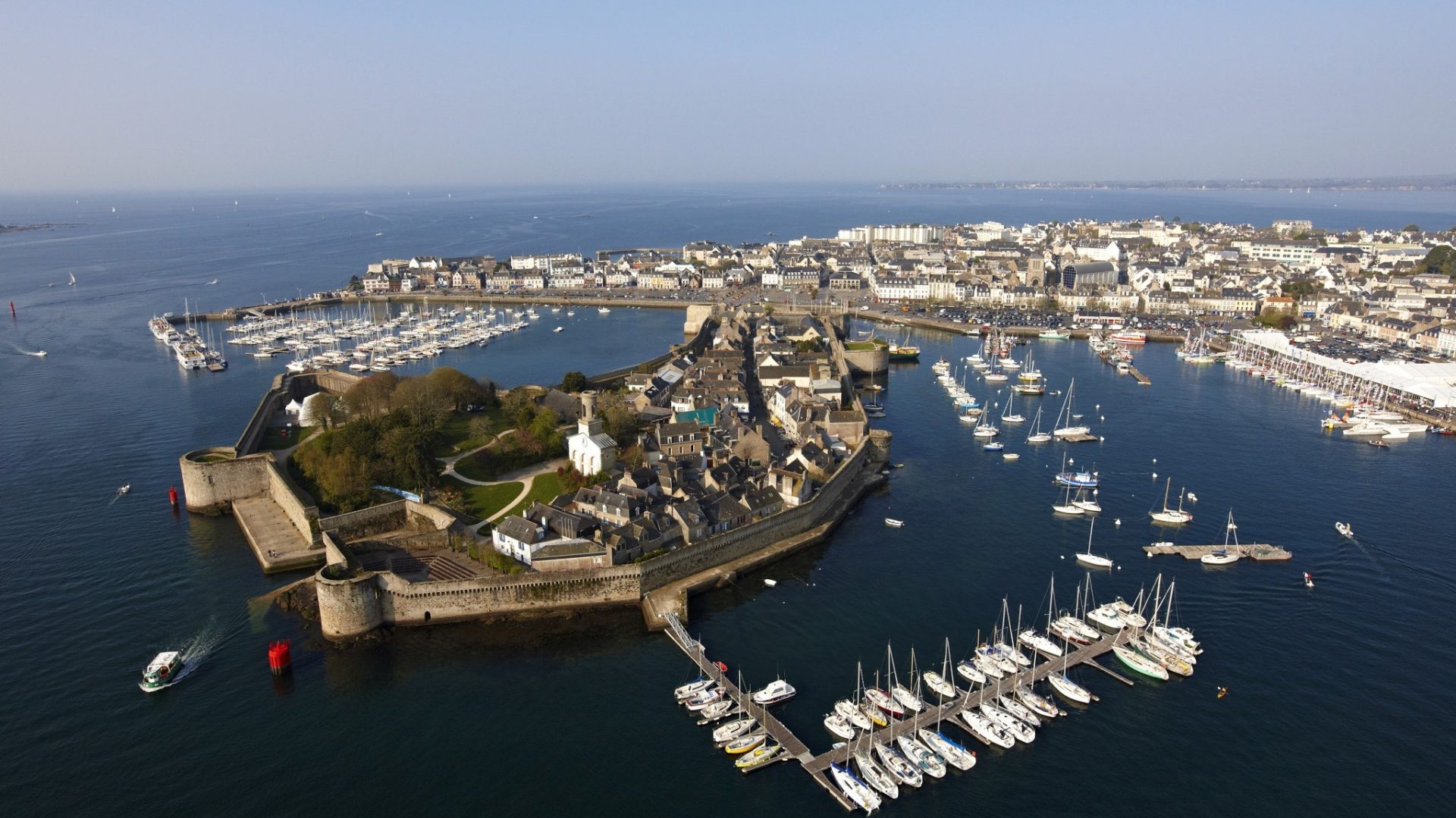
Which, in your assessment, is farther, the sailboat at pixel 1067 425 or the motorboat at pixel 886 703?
the sailboat at pixel 1067 425

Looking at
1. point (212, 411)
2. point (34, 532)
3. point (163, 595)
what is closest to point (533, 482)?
point (163, 595)

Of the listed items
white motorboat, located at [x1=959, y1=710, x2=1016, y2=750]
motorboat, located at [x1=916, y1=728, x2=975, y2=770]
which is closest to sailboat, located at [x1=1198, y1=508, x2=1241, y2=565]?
white motorboat, located at [x1=959, y1=710, x2=1016, y2=750]

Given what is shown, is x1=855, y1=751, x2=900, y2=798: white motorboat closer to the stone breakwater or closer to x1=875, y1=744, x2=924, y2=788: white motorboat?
x1=875, y1=744, x2=924, y2=788: white motorboat

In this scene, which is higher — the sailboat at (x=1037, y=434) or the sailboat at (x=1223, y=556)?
the sailboat at (x=1037, y=434)

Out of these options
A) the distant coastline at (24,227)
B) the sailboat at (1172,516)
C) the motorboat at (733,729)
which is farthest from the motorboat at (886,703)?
the distant coastline at (24,227)

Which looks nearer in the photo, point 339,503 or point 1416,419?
point 339,503

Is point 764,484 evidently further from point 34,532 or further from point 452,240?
point 452,240

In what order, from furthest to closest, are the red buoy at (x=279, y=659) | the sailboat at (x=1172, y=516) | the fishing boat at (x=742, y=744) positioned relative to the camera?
1. the sailboat at (x=1172, y=516)
2. the red buoy at (x=279, y=659)
3. the fishing boat at (x=742, y=744)

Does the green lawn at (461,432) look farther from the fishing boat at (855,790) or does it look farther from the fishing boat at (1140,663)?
the fishing boat at (1140,663)
